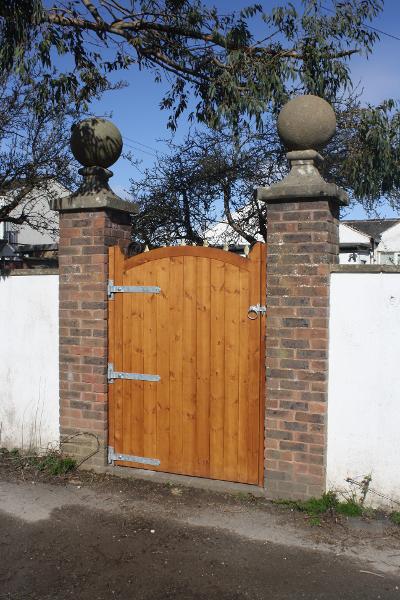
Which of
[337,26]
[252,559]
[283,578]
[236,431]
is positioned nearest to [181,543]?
[252,559]

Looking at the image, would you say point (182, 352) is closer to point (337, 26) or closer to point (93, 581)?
point (93, 581)

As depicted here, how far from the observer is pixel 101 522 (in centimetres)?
421

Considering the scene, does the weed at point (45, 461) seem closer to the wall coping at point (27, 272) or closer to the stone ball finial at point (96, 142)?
the wall coping at point (27, 272)

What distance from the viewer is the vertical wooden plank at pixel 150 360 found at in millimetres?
4992

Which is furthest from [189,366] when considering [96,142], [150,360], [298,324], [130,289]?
[96,142]

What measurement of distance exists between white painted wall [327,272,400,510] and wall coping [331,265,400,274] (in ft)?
0.10

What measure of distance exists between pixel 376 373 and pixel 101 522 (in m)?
2.28

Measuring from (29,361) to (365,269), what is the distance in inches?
128

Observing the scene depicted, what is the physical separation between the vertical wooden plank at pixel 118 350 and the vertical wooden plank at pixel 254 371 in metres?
1.20

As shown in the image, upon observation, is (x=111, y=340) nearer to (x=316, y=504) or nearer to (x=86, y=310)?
(x=86, y=310)

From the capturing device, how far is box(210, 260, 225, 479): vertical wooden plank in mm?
4727

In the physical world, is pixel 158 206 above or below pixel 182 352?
above

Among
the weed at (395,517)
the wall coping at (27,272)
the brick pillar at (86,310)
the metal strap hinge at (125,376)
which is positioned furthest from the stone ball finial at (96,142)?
the weed at (395,517)

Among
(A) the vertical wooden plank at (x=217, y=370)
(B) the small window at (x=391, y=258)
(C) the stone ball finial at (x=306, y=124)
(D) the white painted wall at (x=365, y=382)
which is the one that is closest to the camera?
(D) the white painted wall at (x=365, y=382)
